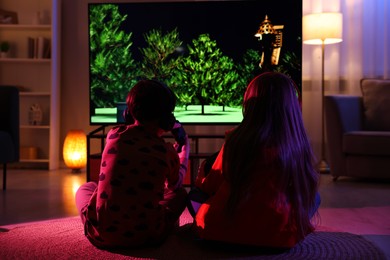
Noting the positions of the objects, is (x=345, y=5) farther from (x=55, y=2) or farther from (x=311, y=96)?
(x=55, y=2)

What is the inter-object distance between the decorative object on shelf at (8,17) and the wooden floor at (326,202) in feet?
5.16

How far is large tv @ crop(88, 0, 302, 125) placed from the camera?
4477 millimetres

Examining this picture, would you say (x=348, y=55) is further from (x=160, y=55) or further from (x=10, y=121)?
(x=10, y=121)

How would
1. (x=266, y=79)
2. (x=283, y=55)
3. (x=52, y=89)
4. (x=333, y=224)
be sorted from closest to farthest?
(x=266, y=79), (x=333, y=224), (x=283, y=55), (x=52, y=89)

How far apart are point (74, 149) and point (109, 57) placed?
0.93 m

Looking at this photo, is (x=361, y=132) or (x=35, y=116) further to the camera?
(x=35, y=116)

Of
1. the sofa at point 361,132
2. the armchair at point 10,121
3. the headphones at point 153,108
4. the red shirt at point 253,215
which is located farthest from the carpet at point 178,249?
the sofa at point 361,132

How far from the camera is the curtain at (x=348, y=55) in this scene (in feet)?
16.9

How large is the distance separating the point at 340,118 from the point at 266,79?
8.74 feet

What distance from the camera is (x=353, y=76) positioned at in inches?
204

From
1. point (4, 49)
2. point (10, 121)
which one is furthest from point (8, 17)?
point (10, 121)

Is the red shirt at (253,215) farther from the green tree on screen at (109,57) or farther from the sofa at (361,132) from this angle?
the green tree on screen at (109,57)

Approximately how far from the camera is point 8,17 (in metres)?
5.29

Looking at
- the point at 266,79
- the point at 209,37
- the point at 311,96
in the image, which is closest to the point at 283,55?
the point at 209,37
